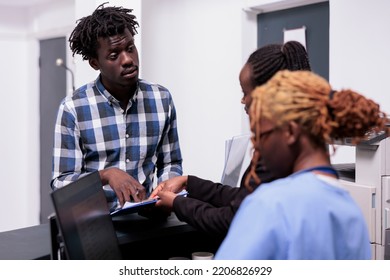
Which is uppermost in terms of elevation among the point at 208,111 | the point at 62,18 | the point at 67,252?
the point at 62,18

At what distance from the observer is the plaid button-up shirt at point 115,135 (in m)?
1.40

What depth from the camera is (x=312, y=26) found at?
2627mm

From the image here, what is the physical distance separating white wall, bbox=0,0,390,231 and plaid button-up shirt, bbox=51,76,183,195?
1150mm

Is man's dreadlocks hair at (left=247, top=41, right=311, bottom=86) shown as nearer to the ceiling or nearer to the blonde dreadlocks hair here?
the blonde dreadlocks hair

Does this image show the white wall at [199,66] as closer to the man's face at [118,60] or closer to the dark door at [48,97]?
the dark door at [48,97]

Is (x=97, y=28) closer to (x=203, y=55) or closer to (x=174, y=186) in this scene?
(x=174, y=186)

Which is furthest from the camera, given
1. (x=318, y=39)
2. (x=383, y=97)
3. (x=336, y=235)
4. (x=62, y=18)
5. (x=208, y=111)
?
(x=62, y=18)

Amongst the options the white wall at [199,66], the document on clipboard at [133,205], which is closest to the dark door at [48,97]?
the white wall at [199,66]

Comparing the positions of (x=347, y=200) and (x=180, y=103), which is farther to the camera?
(x=180, y=103)

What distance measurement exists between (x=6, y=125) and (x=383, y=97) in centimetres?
349

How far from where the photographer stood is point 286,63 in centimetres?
104

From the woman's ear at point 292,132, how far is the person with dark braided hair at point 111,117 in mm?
702

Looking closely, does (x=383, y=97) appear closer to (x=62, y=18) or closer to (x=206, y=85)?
(x=206, y=85)
